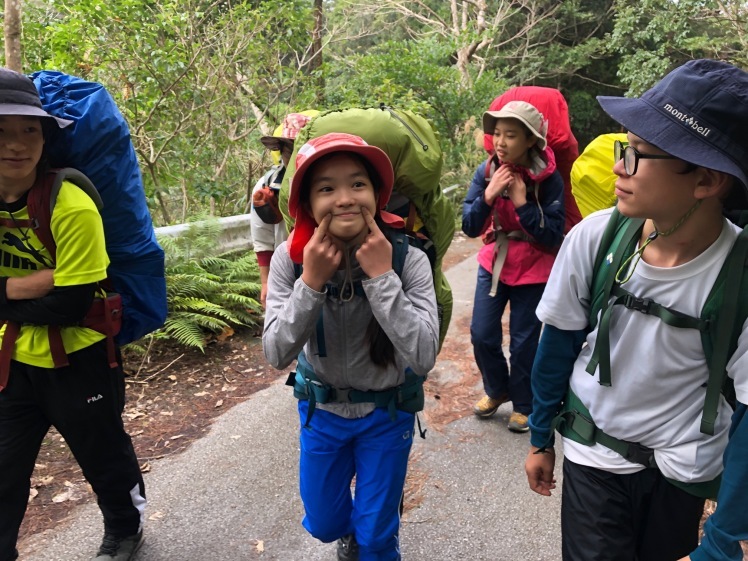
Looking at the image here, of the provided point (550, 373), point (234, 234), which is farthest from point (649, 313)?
point (234, 234)

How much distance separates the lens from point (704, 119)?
148 cm

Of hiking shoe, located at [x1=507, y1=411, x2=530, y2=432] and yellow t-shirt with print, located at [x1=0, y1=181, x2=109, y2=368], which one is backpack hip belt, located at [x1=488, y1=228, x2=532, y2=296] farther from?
yellow t-shirt with print, located at [x1=0, y1=181, x2=109, y2=368]

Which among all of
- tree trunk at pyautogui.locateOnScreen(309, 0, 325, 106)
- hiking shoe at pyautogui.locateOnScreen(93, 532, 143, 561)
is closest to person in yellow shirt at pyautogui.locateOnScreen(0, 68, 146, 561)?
hiking shoe at pyautogui.locateOnScreen(93, 532, 143, 561)

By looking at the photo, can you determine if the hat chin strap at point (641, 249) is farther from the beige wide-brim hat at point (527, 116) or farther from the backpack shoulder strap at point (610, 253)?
the beige wide-brim hat at point (527, 116)

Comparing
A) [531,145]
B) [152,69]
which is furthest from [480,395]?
[152,69]

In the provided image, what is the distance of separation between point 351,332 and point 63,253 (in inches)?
47.5

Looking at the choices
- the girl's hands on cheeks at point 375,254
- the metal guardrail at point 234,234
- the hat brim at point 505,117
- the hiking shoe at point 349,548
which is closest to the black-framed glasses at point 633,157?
the girl's hands on cheeks at point 375,254

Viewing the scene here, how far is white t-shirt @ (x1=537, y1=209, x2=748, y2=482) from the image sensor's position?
1.62m

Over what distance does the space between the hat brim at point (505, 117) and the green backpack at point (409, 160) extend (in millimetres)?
1019

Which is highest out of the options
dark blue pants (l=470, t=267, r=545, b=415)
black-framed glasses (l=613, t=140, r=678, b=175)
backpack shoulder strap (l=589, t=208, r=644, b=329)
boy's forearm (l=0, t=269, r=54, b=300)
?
black-framed glasses (l=613, t=140, r=678, b=175)

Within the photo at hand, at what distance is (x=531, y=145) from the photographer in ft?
11.4

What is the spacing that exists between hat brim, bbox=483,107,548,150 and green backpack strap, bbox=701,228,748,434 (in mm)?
1934

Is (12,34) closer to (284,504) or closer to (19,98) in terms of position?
(19,98)

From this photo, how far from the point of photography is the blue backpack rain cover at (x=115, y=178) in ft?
7.88
